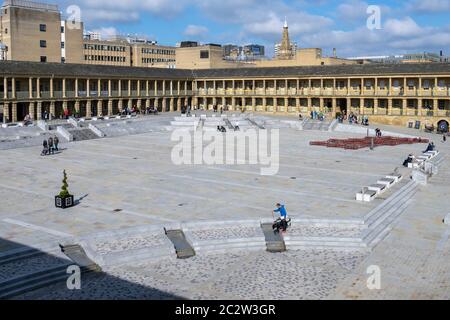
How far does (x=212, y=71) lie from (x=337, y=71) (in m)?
20.8

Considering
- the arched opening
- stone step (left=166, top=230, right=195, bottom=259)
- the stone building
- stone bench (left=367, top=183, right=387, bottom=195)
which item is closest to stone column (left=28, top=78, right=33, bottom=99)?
the stone building

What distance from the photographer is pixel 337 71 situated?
71750 mm

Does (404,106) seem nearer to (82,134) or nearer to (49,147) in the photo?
(82,134)

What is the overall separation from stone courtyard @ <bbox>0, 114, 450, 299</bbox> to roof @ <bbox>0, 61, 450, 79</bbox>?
83.2ft

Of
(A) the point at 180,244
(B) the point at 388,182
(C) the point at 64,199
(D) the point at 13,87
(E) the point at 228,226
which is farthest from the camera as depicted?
(D) the point at 13,87

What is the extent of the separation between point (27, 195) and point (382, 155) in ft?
86.7

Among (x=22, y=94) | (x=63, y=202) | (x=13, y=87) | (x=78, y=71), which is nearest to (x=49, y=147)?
(x=63, y=202)

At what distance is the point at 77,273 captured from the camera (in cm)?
1611

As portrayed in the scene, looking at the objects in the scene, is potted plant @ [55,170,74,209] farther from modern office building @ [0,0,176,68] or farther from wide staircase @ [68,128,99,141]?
modern office building @ [0,0,176,68]

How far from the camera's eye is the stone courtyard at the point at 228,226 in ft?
51.5
